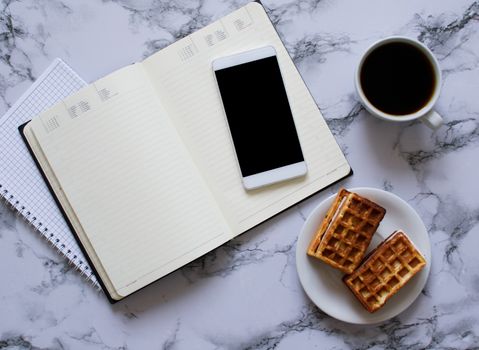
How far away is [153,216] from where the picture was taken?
0.96 metres

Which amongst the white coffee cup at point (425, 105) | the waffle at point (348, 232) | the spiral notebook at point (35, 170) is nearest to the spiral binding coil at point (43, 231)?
the spiral notebook at point (35, 170)

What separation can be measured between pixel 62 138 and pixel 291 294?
459 mm

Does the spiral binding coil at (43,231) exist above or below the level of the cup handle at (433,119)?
above

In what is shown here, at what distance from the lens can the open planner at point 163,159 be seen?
3.13ft

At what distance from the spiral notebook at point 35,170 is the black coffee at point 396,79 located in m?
0.48

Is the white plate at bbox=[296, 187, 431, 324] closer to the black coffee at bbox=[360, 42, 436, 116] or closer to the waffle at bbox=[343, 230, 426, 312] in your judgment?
the waffle at bbox=[343, 230, 426, 312]

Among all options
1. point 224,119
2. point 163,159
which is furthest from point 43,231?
point 224,119

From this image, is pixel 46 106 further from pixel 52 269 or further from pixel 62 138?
pixel 52 269

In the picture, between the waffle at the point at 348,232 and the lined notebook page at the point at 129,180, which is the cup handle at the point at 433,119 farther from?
the lined notebook page at the point at 129,180

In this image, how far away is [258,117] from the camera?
969mm

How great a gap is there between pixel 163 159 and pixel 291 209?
23cm

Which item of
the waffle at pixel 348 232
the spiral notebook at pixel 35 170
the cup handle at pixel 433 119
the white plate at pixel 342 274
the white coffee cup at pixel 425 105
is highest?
the spiral notebook at pixel 35 170

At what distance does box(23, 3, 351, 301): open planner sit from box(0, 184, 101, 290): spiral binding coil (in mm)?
27

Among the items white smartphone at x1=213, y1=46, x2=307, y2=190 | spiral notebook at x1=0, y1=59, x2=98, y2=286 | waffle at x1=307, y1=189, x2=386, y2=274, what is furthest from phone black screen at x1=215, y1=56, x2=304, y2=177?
spiral notebook at x1=0, y1=59, x2=98, y2=286
